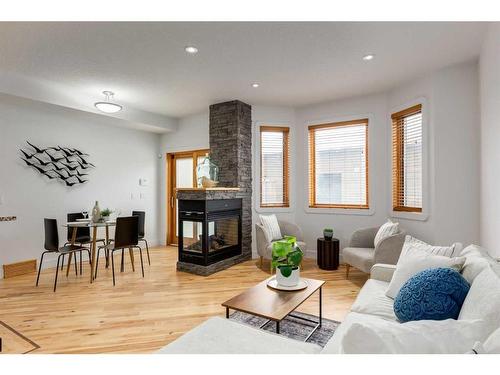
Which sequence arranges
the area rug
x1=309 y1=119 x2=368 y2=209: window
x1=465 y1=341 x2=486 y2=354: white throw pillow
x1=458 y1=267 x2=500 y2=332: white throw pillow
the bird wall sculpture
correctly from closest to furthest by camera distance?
x1=465 y1=341 x2=486 y2=354: white throw pillow < x1=458 y1=267 x2=500 y2=332: white throw pillow < the area rug < the bird wall sculpture < x1=309 y1=119 x2=368 y2=209: window

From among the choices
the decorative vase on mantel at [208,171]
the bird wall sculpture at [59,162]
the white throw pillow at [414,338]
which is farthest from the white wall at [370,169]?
the bird wall sculpture at [59,162]

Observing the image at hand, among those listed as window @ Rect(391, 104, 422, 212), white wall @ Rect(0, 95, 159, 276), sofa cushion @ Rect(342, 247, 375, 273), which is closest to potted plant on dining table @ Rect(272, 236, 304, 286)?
sofa cushion @ Rect(342, 247, 375, 273)

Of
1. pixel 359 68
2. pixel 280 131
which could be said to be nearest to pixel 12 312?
pixel 280 131

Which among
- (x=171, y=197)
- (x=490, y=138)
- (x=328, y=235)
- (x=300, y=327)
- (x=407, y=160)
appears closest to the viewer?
(x=300, y=327)

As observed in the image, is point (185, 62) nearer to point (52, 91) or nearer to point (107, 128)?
point (52, 91)

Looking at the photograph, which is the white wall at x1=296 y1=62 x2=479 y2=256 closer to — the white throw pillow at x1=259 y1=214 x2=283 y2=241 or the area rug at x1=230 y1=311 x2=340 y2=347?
the white throw pillow at x1=259 y1=214 x2=283 y2=241

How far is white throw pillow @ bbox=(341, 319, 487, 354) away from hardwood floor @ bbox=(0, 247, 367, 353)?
1.79 metres

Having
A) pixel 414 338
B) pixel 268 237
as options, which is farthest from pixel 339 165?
pixel 414 338

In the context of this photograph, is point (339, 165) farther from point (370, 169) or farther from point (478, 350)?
point (478, 350)

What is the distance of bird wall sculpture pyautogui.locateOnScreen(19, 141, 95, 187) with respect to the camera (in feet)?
13.5

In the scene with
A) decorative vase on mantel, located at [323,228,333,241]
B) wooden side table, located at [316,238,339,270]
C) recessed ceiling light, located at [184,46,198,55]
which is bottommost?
wooden side table, located at [316,238,339,270]

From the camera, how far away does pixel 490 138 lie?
256 cm

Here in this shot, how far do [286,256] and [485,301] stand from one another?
131 centimetres

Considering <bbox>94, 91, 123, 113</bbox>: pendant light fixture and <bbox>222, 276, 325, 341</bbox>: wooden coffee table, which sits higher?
<bbox>94, 91, 123, 113</bbox>: pendant light fixture
